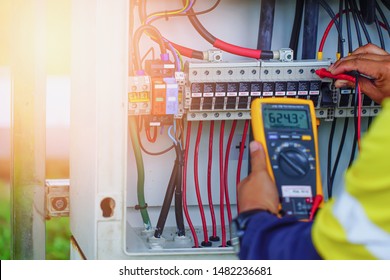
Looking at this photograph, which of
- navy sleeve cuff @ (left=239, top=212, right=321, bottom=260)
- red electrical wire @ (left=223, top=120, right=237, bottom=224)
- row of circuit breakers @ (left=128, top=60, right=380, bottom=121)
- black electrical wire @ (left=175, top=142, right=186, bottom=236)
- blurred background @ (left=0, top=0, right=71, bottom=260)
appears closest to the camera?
navy sleeve cuff @ (left=239, top=212, right=321, bottom=260)

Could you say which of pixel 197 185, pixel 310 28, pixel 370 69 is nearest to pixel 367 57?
pixel 370 69

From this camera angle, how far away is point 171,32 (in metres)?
2.39

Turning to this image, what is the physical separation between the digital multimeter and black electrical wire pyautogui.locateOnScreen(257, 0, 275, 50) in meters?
0.51

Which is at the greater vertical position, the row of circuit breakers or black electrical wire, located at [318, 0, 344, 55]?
black electrical wire, located at [318, 0, 344, 55]

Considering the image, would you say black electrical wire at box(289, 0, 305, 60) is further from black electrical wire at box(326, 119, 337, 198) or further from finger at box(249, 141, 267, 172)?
finger at box(249, 141, 267, 172)

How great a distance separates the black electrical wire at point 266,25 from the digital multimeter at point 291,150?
0.51 m

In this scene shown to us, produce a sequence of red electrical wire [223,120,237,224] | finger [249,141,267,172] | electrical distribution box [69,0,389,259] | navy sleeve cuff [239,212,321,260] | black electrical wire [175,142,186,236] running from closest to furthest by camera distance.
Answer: navy sleeve cuff [239,212,321,260] < finger [249,141,267,172] < electrical distribution box [69,0,389,259] < black electrical wire [175,142,186,236] < red electrical wire [223,120,237,224]

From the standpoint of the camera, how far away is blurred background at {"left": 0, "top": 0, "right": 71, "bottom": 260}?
3.31 metres

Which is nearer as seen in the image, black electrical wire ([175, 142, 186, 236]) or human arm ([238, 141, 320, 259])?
human arm ([238, 141, 320, 259])

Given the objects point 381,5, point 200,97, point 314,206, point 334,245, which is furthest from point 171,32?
point 334,245

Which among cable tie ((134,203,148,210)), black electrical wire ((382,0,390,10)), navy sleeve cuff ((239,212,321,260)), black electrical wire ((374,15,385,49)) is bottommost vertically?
cable tie ((134,203,148,210))

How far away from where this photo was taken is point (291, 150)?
1.85 metres

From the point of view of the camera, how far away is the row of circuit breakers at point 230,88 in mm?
2197

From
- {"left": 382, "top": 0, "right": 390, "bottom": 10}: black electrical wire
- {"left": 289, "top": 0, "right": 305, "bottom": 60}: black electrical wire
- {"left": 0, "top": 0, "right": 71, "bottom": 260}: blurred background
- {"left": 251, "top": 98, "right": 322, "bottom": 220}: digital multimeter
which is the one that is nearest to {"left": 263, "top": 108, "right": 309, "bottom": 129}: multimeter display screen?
{"left": 251, "top": 98, "right": 322, "bottom": 220}: digital multimeter
